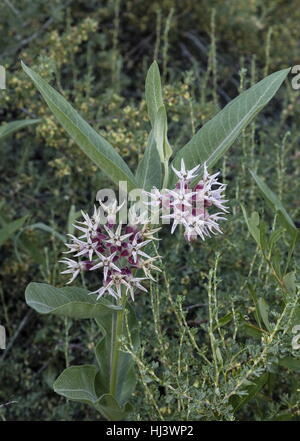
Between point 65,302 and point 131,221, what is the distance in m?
0.21

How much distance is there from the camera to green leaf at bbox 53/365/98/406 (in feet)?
4.38

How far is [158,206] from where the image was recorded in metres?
1.21

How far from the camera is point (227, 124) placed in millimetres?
1331

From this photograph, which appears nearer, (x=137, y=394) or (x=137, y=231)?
(x=137, y=231)

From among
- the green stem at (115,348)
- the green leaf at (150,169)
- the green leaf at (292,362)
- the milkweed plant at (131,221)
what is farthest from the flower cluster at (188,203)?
the green leaf at (292,362)

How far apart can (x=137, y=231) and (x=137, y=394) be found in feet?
1.73

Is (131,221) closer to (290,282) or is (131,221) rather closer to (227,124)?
(227,124)

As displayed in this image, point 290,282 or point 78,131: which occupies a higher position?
point 78,131

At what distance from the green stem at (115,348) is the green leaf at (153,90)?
38 cm

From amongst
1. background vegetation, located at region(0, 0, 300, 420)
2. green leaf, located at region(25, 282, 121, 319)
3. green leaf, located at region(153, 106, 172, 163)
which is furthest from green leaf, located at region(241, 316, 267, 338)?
green leaf, located at region(153, 106, 172, 163)

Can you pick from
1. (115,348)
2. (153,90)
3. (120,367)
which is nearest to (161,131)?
(153,90)

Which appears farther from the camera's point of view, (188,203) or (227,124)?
(227,124)
